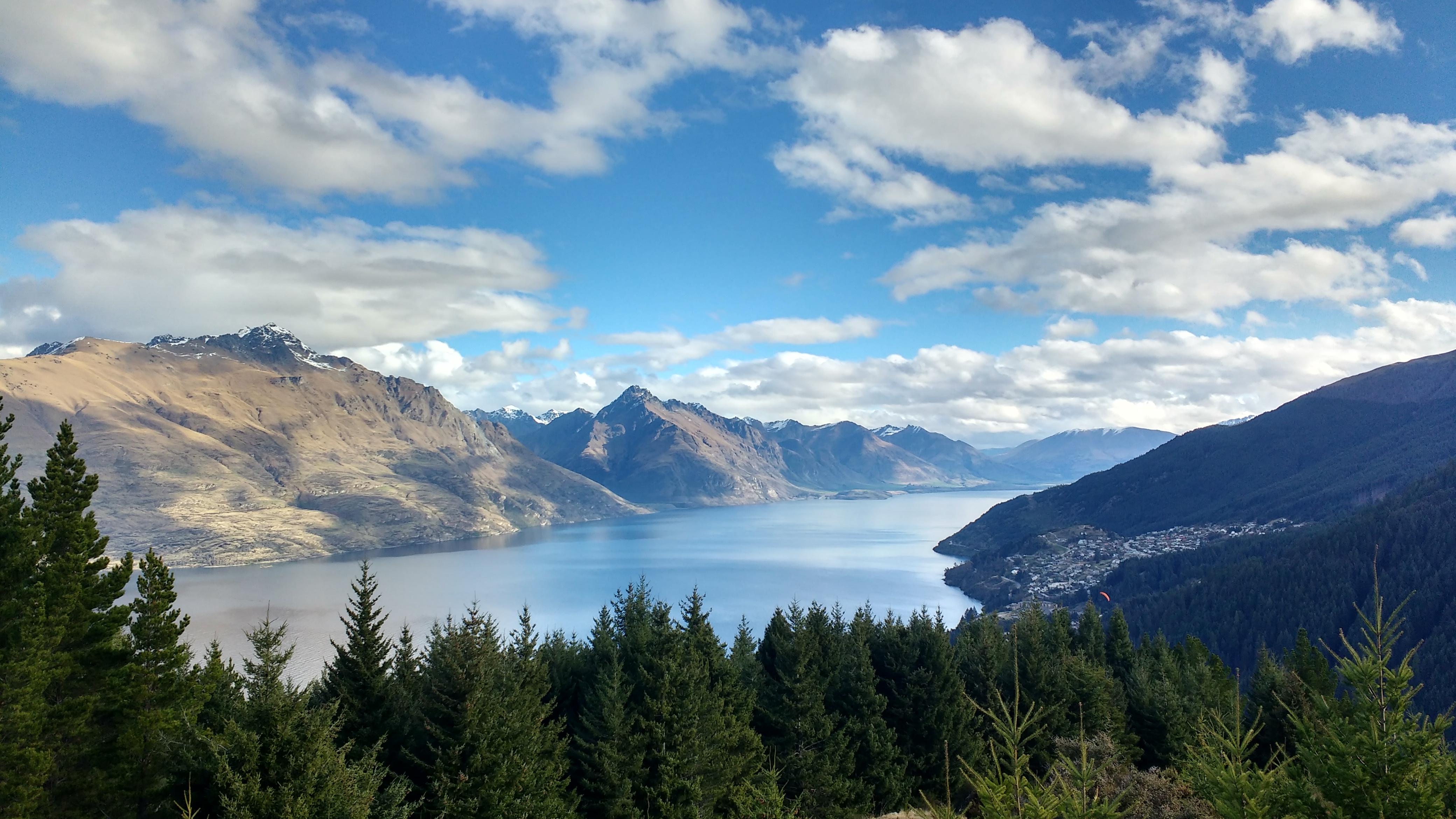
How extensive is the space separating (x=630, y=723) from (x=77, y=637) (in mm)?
19387

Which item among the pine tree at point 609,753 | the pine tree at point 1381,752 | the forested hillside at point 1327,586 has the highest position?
the pine tree at point 1381,752

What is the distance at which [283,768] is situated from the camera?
17078mm

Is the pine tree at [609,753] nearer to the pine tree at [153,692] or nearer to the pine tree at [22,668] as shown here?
the pine tree at [153,692]

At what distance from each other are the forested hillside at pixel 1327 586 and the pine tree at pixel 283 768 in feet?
452

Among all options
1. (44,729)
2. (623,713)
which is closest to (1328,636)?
(623,713)

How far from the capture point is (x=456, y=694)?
23750 millimetres

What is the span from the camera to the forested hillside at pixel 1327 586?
12800 cm

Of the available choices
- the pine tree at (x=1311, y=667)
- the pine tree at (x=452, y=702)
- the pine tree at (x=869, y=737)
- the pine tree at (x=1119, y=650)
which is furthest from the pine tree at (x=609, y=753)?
the pine tree at (x=1311, y=667)

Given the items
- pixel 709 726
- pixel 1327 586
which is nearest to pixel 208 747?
pixel 709 726

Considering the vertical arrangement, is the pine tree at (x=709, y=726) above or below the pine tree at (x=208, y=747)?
below

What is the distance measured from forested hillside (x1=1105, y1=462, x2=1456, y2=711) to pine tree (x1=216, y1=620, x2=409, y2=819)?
13763cm

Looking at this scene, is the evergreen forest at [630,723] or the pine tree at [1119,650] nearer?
the evergreen forest at [630,723]

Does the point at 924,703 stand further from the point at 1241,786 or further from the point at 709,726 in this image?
the point at 1241,786

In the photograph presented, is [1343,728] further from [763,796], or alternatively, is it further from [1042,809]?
[763,796]
